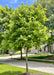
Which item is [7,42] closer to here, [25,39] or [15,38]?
[15,38]

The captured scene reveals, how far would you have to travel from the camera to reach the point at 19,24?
23.2ft

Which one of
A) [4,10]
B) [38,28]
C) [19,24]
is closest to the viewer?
[38,28]

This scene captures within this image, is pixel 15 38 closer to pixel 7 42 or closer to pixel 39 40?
pixel 7 42

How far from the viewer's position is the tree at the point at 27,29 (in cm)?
644

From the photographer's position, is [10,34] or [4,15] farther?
[4,15]

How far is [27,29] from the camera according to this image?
6.86 meters

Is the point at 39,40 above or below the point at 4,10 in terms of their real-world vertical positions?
below

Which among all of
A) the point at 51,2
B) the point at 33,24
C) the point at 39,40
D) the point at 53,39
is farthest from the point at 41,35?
the point at 51,2

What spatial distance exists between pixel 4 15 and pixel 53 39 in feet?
34.3

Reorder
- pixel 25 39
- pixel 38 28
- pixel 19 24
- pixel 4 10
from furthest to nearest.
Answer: pixel 4 10
pixel 19 24
pixel 38 28
pixel 25 39

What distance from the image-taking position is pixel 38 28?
260 inches

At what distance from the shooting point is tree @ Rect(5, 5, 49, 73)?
254 inches

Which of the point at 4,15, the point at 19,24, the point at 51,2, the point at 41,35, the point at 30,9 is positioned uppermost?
the point at 51,2

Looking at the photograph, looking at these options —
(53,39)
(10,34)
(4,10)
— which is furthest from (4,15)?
(10,34)
